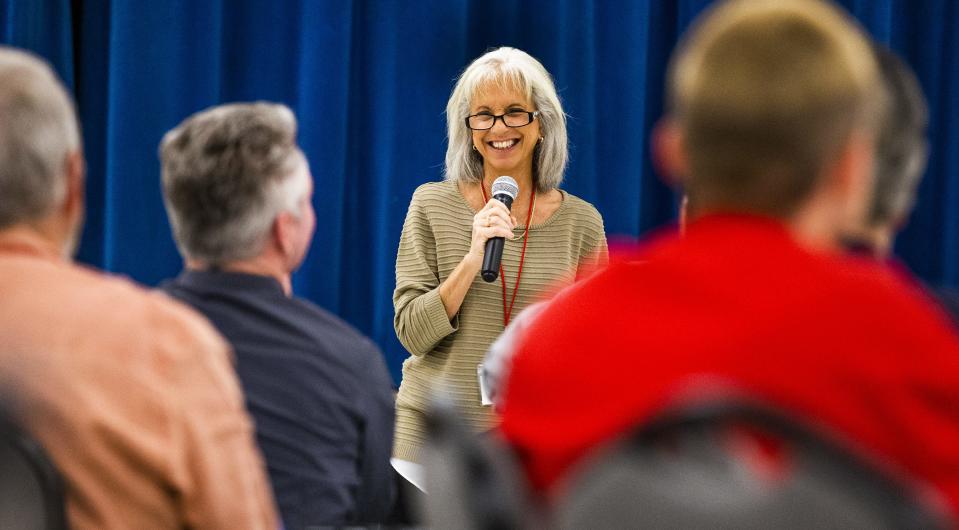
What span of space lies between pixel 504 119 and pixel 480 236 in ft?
1.34

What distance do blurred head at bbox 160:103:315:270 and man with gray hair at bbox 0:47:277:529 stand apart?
0.26 metres

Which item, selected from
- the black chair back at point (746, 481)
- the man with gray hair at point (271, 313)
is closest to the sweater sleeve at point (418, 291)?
the man with gray hair at point (271, 313)

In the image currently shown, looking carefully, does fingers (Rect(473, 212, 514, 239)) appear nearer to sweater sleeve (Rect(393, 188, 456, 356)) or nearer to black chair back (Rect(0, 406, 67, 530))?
sweater sleeve (Rect(393, 188, 456, 356))

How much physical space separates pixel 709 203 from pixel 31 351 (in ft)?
2.37

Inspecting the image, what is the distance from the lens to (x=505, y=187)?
2674 millimetres

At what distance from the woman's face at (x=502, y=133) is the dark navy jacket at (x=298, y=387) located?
128 centimetres

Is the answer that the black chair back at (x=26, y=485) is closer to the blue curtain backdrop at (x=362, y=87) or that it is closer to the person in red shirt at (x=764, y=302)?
the person in red shirt at (x=764, y=302)

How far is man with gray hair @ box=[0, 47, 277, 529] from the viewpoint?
1.12 metres

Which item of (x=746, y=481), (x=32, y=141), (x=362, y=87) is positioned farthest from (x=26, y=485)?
(x=362, y=87)

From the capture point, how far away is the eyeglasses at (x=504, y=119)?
2771 mm

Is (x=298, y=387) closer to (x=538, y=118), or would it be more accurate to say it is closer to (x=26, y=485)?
(x=26, y=485)

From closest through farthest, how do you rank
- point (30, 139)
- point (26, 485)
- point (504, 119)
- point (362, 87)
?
point (26, 485), point (30, 139), point (504, 119), point (362, 87)

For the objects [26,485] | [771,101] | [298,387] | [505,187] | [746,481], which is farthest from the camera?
[505,187]

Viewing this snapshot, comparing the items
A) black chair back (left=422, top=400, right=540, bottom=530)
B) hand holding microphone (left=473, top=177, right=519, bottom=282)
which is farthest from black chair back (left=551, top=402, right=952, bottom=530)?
hand holding microphone (left=473, top=177, right=519, bottom=282)
